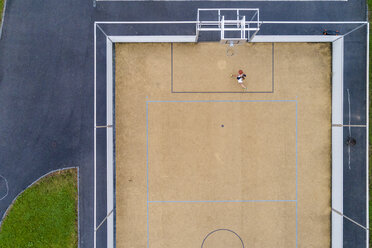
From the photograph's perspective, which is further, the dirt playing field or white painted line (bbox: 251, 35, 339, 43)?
the dirt playing field

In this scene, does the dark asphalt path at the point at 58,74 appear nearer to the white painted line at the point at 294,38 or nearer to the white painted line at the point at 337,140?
the white painted line at the point at 294,38

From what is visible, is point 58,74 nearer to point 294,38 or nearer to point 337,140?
point 294,38

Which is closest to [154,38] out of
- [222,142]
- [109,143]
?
[109,143]

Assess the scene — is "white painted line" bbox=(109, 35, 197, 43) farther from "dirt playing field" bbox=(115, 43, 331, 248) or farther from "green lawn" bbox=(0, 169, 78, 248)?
"green lawn" bbox=(0, 169, 78, 248)

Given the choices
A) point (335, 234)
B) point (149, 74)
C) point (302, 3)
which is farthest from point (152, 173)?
point (302, 3)

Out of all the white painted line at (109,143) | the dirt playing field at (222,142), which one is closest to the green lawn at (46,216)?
the white painted line at (109,143)

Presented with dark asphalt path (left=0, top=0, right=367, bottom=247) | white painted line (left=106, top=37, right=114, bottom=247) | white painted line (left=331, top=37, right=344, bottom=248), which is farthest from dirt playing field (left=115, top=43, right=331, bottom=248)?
dark asphalt path (left=0, top=0, right=367, bottom=247)

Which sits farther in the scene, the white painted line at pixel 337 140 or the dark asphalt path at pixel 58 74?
the dark asphalt path at pixel 58 74
